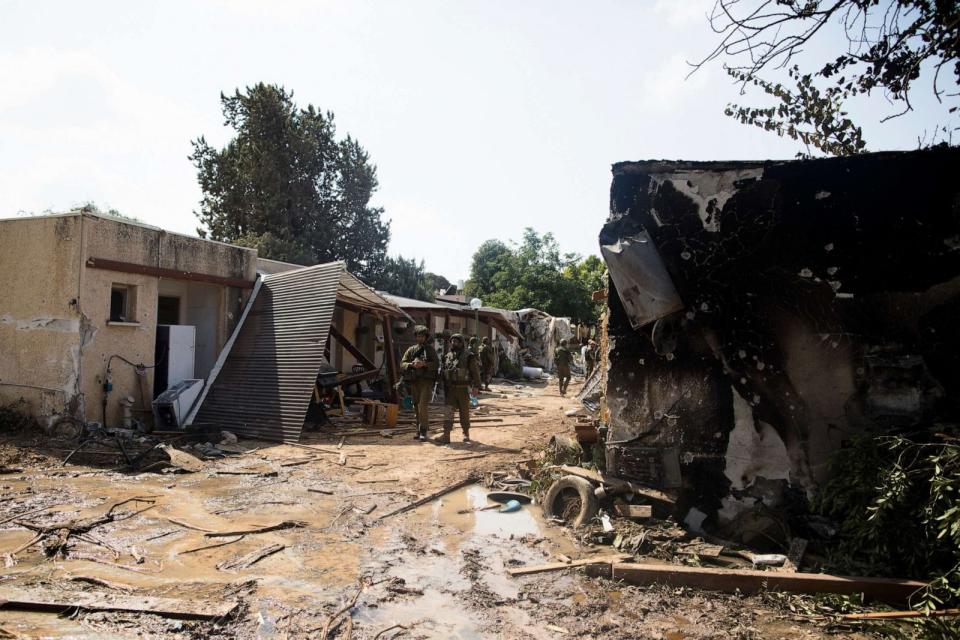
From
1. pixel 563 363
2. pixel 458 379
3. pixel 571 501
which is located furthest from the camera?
pixel 563 363

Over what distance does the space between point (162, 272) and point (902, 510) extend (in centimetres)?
1116

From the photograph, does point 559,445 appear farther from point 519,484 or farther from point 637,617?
point 637,617

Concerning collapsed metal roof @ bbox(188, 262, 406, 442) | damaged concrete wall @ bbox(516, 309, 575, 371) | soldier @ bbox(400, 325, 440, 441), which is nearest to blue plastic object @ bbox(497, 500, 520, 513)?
soldier @ bbox(400, 325, 440, 441)

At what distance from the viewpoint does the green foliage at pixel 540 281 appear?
3319 centimetres

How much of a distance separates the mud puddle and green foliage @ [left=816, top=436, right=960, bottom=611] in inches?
82.5

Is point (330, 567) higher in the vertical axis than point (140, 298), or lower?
lower

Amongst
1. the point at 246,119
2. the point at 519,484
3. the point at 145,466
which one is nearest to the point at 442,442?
the point at 519,484

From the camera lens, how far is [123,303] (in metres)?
10.8

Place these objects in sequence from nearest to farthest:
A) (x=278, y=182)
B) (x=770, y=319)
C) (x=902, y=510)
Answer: (x=902, y=510)
(x=770, y=319)
(x=278, y=182)

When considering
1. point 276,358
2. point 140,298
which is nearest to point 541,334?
point 276,358

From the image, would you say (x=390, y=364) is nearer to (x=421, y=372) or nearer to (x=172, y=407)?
(x=421, y=372)

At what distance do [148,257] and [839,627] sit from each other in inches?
437

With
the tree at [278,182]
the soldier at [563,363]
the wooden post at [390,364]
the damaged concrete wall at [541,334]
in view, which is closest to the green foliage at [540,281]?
the damaged concrete wall at [541,334]

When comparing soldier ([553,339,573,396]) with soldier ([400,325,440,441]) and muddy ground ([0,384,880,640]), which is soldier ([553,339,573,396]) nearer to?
soldier ([400,325,440,441])
